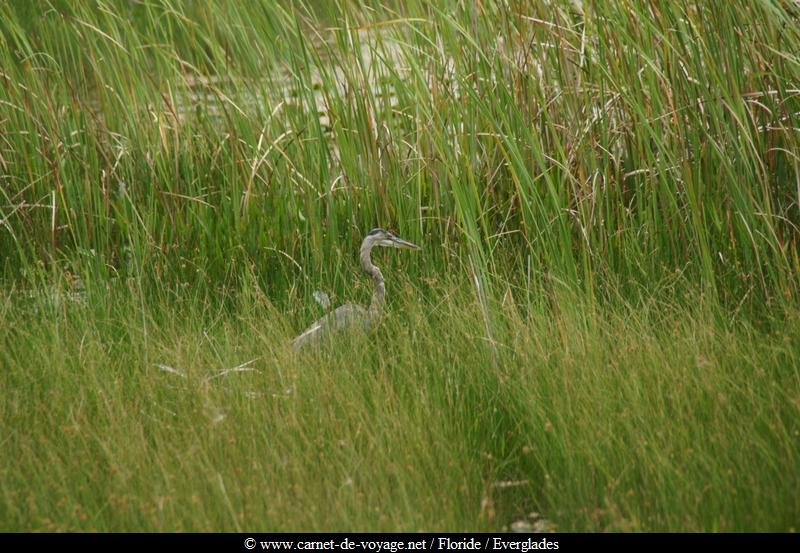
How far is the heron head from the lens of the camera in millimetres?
3791

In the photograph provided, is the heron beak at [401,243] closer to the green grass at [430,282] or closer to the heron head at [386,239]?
the heron head at [386,239]

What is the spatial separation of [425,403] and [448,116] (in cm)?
139

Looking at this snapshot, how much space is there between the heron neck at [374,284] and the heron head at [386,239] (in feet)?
0.11

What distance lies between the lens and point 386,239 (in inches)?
150

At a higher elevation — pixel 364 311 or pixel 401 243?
pixel 401 243

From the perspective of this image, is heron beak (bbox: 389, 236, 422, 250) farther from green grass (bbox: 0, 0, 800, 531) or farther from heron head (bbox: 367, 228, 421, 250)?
green grass (bbox: 0, 0, 800, 531)

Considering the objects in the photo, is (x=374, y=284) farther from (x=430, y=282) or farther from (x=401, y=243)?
(x=430, y=282)

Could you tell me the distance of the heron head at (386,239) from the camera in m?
3.79

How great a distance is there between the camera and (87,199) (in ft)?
13.4

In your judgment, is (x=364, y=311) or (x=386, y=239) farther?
(x=386, y=239)

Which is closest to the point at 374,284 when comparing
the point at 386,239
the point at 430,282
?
the point at 386,239

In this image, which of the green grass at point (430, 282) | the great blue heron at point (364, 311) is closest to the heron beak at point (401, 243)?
the great blue heron at point (364, 311)

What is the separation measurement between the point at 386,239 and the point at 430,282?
313mm

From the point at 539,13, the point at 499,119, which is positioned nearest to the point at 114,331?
the point at 499,119
